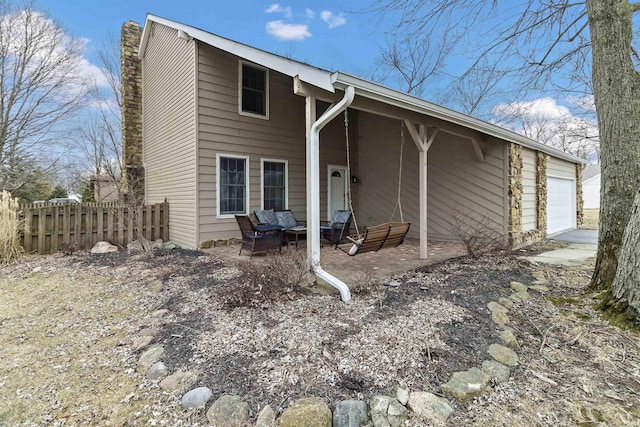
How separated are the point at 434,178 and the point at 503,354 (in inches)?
247

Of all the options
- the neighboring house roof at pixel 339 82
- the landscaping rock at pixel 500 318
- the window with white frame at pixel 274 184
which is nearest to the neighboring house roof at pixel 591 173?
the neighboring house roof at pixel 339 82

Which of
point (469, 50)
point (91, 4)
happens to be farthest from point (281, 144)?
point (91, 4)

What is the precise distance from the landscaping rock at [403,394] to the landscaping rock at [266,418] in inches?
30.2

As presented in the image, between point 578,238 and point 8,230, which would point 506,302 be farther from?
point 8,230

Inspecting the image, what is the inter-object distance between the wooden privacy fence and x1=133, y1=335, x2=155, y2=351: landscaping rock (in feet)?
17.3

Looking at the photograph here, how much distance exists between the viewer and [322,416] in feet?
6.21

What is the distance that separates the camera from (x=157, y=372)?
243 centimetres

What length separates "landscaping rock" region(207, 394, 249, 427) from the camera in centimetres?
191

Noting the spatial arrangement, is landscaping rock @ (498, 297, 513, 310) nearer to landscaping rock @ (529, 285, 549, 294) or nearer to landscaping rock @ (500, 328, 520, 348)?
landscaping rock @ (500, 328, 520, 348)

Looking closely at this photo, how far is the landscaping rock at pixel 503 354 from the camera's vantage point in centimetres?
247

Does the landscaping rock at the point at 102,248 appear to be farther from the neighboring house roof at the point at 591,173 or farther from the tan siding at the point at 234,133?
the neighboring house roof at the point at 591,173

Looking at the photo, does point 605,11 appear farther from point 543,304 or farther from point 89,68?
point 89,68

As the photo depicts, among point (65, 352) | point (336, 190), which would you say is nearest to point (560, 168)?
point (336, 190)

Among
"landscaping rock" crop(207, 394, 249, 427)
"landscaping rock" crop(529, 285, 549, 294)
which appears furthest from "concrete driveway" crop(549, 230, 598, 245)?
"landscaping rock" crop(207, 394, 249, 427)
